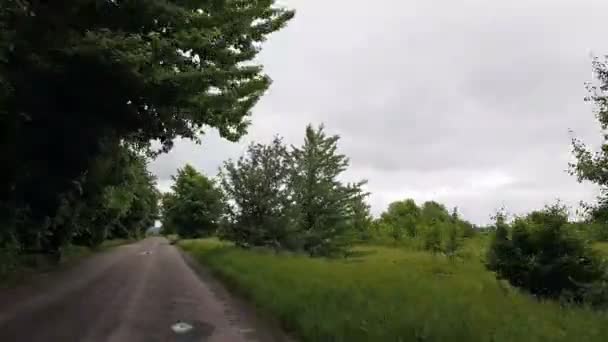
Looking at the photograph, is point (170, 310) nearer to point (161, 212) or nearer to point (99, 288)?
point (99, 288)

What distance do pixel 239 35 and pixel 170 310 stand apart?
7.16 metres

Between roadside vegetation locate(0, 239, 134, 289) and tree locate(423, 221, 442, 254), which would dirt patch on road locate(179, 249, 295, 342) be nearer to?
roadside vegetation locate(0, 239, 134, 289)

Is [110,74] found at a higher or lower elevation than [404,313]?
higher

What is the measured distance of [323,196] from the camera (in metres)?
47.6

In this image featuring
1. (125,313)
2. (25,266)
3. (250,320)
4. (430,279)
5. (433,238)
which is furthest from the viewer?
(433,238)

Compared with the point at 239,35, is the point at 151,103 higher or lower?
lower

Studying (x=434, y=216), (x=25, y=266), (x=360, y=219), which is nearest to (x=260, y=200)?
(x=25, y=266)

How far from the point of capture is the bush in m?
16.3

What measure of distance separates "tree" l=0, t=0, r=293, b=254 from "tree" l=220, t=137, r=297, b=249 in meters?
15.7

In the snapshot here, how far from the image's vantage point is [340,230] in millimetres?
48094

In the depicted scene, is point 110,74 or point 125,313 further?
point 125,313

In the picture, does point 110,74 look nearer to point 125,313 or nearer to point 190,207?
point 125,313

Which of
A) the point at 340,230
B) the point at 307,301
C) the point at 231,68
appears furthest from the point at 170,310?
the point at 340,230

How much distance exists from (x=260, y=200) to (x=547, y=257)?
19288mm
